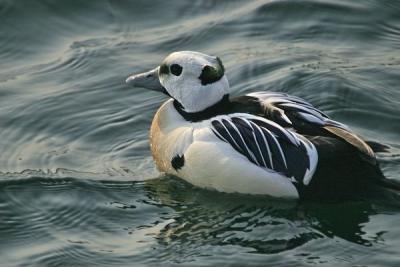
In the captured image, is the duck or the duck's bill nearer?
the duck

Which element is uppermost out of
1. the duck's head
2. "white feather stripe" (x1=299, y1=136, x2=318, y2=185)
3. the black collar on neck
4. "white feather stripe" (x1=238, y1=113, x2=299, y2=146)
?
the duck's head

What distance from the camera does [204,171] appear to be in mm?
9656

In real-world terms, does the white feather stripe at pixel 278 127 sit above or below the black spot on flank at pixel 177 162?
above

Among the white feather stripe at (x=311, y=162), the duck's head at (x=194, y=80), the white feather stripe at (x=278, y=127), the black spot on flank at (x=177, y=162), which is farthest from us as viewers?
the duck's head at (x=194, y=80)

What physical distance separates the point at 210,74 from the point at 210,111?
1.13 ft

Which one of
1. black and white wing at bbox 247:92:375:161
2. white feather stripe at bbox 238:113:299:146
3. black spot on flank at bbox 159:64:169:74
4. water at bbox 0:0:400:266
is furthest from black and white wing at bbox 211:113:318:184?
black spot on flank at bbox 159:64:169:74

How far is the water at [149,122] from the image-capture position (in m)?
8.96

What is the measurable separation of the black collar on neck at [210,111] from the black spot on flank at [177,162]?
41 centimetres

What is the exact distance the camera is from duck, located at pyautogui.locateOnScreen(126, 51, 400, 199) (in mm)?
9234

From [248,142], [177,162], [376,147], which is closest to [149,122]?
[177,162]

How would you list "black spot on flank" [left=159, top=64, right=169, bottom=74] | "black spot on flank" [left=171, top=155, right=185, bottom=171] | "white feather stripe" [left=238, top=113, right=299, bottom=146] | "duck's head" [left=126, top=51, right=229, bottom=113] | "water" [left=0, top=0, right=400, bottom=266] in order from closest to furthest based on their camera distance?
"water" [left=0, top=0, right=400, bottom=266] < "white feather stripe" [left=238, top=113, right=299, bottom=146] < "black spot on flank" [left=171, top=155, right=185, bottom=171] < "duck's head" [left=126, top=51, right=229, bottom=113] < "black spot on flank" [left=159, top=64, right=169, bottom=74]

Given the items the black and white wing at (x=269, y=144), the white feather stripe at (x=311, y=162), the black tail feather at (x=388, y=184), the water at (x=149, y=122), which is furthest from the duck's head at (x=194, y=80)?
the black tail feather at (x=388, y=184)

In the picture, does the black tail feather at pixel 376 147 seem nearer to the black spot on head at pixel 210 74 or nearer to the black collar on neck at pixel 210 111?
the black collar on neck at pixel 210 111

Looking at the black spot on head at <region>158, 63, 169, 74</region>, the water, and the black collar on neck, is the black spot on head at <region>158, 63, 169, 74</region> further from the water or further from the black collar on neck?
the water
